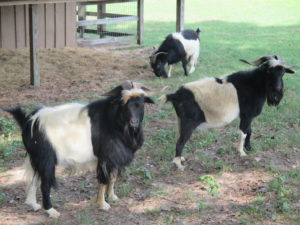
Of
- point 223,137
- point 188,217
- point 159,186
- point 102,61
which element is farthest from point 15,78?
point 188,217

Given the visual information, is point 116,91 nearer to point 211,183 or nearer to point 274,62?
point 211,183

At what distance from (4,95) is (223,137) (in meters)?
4.63

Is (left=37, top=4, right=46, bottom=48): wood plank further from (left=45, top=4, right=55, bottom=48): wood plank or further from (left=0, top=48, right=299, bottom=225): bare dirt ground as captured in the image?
(left=0, top=48, right=299, bottom=225): bare dirt ground

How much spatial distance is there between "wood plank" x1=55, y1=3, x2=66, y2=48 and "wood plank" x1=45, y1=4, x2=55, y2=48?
111mm

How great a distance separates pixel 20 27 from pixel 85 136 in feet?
30.0

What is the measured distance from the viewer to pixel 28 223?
5160 millimetres

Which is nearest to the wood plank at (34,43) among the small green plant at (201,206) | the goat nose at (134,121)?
the goat nose at (134,121)

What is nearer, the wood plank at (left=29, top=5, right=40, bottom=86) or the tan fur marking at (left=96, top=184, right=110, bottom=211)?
the tan fur marking at (left=96, top=184, right=110, bottom=211)

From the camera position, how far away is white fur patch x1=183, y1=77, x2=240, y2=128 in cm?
682

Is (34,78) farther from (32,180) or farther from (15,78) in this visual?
(32,180)

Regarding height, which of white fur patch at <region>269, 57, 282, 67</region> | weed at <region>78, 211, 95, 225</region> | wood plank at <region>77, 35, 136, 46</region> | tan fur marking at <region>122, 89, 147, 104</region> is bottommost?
weed at <region>78, 211, 95, 225</region>

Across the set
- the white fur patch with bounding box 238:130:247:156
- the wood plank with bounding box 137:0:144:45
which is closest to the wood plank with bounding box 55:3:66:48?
the wood plank with bounding box 137:0:144:45

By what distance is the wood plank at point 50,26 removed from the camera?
14.0 m

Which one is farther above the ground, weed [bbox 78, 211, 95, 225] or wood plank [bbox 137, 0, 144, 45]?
wood plank [bbox 137, 0, 144, 45]
